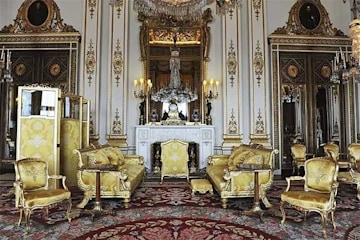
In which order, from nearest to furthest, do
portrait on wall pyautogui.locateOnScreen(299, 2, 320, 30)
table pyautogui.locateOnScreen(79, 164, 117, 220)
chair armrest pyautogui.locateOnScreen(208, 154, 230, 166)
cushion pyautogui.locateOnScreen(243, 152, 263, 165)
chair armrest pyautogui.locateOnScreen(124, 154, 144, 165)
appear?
table pyautogui.locateOnScreen(79, 164, 117, 220), cushion pyautogui.locateOnScreen(243, 152, 263, 165), chair armrest pyautogui.locateOnScreen(208, 154, 230, 166), chair armrest pyautogui.locateOnScreen(124, 154, 144, 165), portrait on wall pyautogui.locateOnScreen(299, 2, 320, 30)

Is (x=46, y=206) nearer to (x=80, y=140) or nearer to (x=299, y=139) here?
(x=80, y=140)

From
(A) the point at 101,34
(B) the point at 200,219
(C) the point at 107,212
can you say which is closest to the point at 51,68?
(A) the point at 101,34

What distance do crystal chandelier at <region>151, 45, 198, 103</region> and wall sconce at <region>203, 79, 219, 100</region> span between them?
359 millimetres

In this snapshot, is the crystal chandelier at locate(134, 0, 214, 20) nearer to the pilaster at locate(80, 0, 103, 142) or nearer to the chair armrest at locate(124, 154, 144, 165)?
the chair armrest at locate(124, 154, 144, 165)

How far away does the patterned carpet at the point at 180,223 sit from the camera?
3475 millimetres

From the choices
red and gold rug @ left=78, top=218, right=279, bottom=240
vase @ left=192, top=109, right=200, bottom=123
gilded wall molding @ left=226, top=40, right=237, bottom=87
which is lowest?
red and gold rug @ left=78, top=218, right=279, bottom=240

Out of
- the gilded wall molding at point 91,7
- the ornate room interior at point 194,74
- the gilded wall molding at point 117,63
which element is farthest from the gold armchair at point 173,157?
the gilded wall molding at point 91,7

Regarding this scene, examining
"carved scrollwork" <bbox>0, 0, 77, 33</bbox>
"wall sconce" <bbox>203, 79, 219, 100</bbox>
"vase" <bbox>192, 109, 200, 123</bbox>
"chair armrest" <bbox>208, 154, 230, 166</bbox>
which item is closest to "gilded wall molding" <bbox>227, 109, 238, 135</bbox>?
"wall sconce" <bbox>203, 79, 219, 100</bbox>

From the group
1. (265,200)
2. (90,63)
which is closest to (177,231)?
(265,200)

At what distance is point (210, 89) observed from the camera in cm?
847

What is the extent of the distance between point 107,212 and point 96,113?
4408 mm

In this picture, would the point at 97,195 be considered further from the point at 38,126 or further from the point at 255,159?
the point at 255,159

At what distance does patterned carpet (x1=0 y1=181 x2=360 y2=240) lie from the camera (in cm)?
347

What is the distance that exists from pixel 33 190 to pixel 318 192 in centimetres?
392
